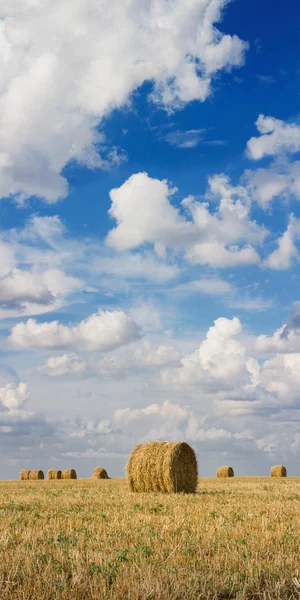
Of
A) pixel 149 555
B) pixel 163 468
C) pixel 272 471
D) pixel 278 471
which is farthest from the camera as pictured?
pixel 272 471

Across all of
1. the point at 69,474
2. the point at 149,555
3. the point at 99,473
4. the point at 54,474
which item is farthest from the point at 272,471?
the point at 149,555

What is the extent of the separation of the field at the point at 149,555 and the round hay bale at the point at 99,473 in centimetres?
3277

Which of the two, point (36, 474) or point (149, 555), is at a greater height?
point (36, 474)

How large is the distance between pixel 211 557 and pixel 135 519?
3901 millimetres

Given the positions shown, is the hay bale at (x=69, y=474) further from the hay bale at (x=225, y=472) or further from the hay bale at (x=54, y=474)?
the hay bale at (x=225, y=472)

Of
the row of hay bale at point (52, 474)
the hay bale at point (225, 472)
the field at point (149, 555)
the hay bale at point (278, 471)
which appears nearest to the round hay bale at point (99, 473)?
the row of hay bale at point (52, 474)

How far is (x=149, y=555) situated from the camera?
782cm

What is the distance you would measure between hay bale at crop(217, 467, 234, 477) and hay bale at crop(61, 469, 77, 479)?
11.4m

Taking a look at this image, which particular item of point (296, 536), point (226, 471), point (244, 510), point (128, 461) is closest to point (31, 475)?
point (226, 471)

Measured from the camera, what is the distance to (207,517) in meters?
11.8

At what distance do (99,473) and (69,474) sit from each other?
3.19 m

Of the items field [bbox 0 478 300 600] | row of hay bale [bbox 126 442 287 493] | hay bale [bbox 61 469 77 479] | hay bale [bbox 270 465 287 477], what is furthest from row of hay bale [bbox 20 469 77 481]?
field [bbox 0 478 300 600]

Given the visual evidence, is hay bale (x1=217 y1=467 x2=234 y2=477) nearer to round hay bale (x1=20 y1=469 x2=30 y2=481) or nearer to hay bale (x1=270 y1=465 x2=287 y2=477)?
hay bale (x1=270 y1=465 x2=287 y2=477)

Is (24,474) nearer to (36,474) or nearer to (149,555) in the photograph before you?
(36,474)
